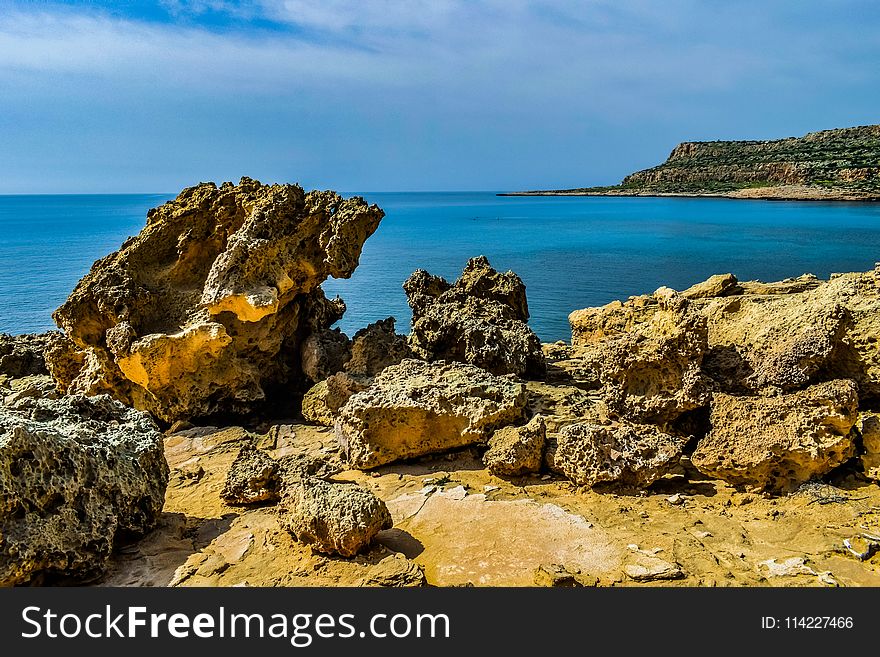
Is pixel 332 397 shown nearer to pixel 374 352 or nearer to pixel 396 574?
pixel 374 352

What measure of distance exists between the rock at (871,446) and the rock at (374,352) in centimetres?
515

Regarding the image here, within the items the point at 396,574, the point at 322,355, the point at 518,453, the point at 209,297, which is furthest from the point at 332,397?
the point at 396,574

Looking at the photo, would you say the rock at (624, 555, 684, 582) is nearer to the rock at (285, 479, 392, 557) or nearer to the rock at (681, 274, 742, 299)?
the rock at (285, 479, 392, 557)

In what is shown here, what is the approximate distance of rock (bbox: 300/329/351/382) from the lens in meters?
8.46

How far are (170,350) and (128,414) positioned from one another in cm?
216

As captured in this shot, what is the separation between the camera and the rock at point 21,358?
1001cm

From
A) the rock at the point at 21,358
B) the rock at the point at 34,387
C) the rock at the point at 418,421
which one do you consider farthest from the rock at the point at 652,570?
the rock at the point at 21,358

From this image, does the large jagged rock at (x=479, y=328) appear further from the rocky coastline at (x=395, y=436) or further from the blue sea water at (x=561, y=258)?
the blue sea water at (x=561, y=258)

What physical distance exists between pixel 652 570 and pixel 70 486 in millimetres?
4124

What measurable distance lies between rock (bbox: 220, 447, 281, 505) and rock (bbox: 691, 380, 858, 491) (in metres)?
3.75

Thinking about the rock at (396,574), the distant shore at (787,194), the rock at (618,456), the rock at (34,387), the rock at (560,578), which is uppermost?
the distant shore at (787,194)

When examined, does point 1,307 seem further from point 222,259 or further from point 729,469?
point 729,469

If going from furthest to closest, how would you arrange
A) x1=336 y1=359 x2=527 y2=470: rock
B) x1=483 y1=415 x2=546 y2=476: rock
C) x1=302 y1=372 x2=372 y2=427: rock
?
1. x1=302 y1=372 x2=372 y2=427: rock
2. x1=336 y1=359 x2=527 y2=470: rock
3. x1=483 y1=415 x2=546 y2=476: rock

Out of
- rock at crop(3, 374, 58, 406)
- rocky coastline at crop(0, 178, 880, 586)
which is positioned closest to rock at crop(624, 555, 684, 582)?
rocky coastline at crop(0, 178, 880, 586)
